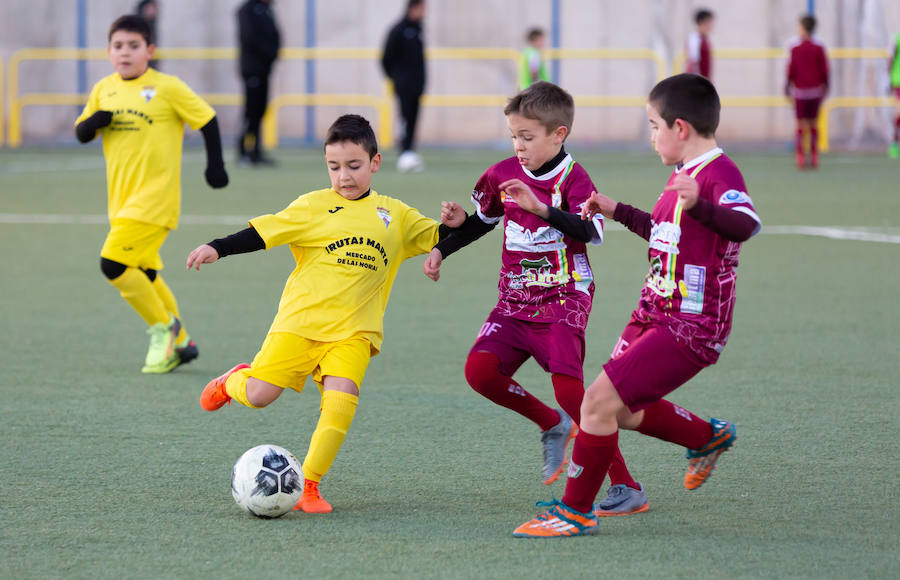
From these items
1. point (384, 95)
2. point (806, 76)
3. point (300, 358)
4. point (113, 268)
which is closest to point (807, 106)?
point (806, 76)

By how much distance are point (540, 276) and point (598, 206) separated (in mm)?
457

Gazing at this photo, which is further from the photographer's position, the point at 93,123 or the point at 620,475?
the point at 93,123

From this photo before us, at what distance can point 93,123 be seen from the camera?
646cm

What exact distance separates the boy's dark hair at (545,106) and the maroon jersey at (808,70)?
46.9 feet

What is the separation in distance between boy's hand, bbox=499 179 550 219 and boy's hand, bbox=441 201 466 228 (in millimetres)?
488

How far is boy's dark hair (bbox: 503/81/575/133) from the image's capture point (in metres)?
4.36

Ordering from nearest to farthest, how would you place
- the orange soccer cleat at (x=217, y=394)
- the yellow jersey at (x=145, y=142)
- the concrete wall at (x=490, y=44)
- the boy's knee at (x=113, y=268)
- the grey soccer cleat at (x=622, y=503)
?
1. the grey soccer cleat at (x=622, y=503)
2. the orange soccer cleat at (x=217, y=394)
3. the boy's knee at (x=113, y=268)
4. the yellow jersey at (x=145, y=142)
5. the concrete wall at (x=490, y=44)

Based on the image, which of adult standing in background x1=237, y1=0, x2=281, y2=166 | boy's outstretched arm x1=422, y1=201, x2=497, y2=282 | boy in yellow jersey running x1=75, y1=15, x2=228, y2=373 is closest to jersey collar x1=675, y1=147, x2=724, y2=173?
boy's outstretched arm x1=422, y1=201, x2=497, y2=282

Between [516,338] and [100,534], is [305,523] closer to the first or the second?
[100,534]

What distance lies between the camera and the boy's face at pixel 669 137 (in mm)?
3953

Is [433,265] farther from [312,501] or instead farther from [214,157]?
[214,157]

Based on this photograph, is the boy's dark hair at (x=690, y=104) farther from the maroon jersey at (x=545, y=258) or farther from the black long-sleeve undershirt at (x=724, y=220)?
the maroon jersey at (x=545, y=258)

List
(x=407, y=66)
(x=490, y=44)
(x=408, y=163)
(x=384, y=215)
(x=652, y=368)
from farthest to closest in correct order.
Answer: (x=490, y=44), (x=407, y=66), (x=408, y=163), (x=384, y=215), (x=652, y=368)

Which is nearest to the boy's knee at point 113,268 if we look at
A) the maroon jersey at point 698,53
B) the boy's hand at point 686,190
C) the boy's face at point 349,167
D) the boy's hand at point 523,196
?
the boy's face at point 349,167
